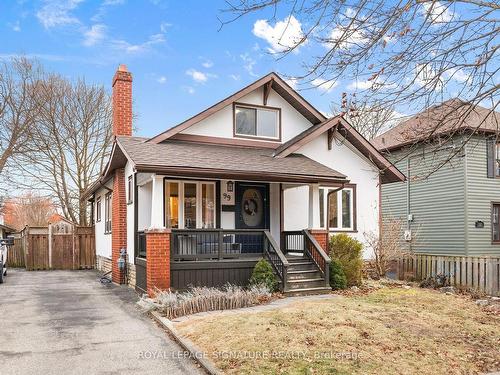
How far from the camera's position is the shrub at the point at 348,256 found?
13.3 metres

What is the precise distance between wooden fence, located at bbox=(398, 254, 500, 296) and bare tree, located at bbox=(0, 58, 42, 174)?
20.8 metres

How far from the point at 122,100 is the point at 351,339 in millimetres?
11820

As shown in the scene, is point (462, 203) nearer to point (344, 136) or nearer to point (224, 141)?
point (344, 136)

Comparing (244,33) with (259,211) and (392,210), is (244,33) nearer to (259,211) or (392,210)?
(259,211)

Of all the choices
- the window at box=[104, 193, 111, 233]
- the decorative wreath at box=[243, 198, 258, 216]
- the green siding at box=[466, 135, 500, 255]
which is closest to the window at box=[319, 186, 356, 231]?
the decorative wreath at box=[243, 198, 258, 216]

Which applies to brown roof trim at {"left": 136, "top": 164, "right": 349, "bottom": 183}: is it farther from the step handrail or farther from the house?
the step handrail

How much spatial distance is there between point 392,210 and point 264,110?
394 inches

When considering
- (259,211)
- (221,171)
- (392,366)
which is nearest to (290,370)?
(392,366)

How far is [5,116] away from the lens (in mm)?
25672

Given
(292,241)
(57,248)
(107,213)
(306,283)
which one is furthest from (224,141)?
(57,248)

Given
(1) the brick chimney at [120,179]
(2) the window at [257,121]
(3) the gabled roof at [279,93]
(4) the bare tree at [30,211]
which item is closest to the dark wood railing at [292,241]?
(2) the window at [257,121]

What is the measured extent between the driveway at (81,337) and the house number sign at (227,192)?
12.2 ft

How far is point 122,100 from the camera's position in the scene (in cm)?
1586

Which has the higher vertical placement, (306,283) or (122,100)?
(122,100)
